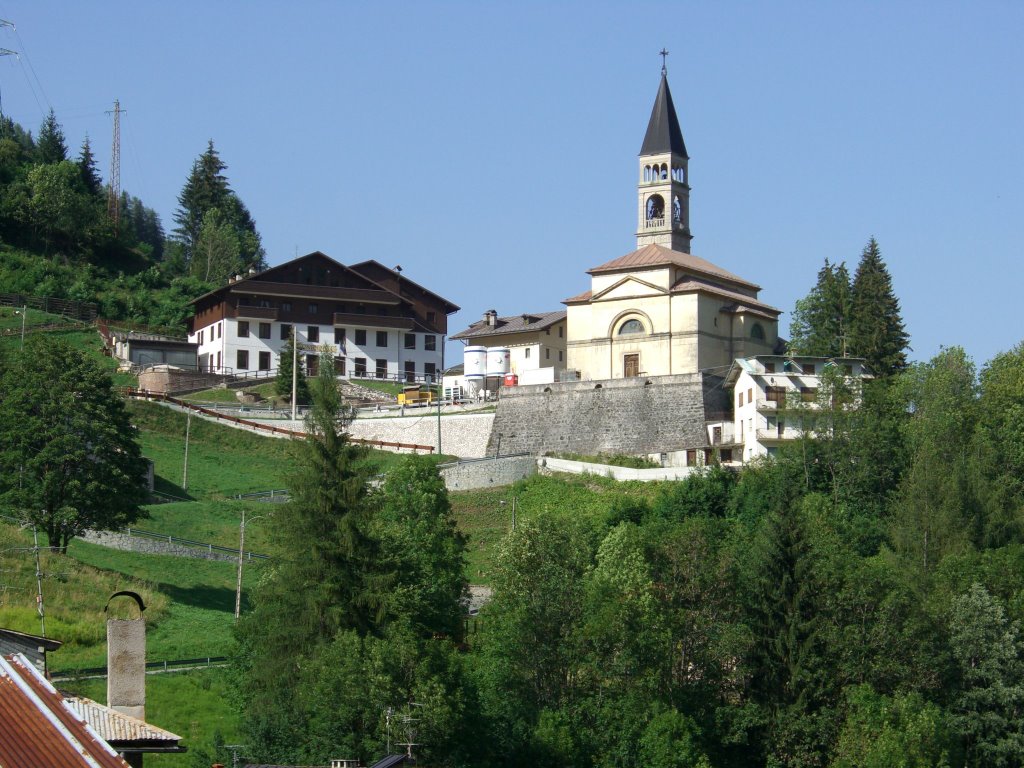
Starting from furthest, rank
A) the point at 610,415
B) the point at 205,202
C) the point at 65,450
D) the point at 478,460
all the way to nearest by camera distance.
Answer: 1. the point at 205,202
2. the point at 610,415
3. the point at 478,460
4. the point at 65,450

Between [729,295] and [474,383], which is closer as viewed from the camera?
[729,295]

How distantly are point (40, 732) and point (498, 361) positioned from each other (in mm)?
76481

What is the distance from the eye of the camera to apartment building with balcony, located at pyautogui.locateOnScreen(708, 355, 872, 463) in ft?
241

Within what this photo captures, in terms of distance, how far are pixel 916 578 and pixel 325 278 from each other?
57.8 metres

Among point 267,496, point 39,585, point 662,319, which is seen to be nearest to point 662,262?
point 662,319

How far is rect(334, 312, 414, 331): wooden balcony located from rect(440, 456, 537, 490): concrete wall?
30.1m

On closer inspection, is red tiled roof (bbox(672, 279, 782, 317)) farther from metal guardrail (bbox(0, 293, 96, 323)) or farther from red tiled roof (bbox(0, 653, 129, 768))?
red tiled roof (bbox(0, 653, 129, 768))

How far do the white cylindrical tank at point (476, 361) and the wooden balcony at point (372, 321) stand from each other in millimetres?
14051

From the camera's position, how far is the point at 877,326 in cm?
8481

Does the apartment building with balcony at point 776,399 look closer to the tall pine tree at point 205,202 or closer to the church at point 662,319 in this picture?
the church at point 662,319

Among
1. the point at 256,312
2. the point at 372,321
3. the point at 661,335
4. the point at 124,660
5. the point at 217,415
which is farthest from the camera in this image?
the point at 372,321

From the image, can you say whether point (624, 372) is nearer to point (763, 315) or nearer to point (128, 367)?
point (763, 315)

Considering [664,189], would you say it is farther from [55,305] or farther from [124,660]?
[124,660]

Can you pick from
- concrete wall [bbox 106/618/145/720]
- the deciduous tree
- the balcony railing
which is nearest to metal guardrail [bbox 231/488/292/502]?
the deciduous tree
